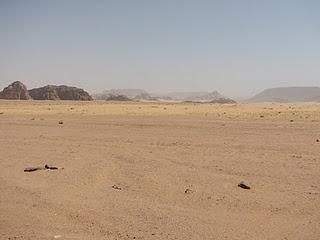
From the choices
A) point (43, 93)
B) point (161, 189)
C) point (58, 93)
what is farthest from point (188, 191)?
point (58, 93)

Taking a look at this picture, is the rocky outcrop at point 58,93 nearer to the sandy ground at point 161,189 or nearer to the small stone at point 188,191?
the sandy ground at point 161,189

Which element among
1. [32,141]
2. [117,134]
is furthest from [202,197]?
[117,134]

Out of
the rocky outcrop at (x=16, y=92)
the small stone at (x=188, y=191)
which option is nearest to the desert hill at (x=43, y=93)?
the rocky outcrop at (x=16, y=92)

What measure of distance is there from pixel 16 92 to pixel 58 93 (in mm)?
9547

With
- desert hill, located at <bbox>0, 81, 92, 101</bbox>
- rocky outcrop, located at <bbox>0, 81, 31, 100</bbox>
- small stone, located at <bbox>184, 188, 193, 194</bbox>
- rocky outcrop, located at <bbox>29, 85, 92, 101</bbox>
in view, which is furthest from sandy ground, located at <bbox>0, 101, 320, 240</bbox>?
rocky outcrop, located at <bbox>29, 85, 92, 101</bbox>

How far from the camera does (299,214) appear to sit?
803cm

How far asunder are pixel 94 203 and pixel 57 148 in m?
7.44

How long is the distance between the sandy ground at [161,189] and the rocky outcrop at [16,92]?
3432 inches

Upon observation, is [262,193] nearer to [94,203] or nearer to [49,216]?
[94,203]

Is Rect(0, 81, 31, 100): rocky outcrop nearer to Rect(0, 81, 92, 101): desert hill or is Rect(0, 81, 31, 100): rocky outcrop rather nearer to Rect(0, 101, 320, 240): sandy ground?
Rect(0, 81, 92, 101): desert hill

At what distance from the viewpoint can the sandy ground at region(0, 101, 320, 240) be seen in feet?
23.6

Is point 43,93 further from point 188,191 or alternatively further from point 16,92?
point 188,191

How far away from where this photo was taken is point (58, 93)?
352ft

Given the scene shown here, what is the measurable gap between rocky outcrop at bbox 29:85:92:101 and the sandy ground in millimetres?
88022
